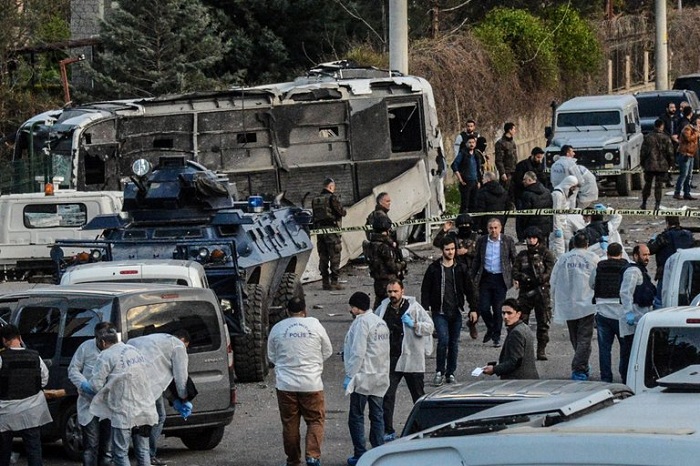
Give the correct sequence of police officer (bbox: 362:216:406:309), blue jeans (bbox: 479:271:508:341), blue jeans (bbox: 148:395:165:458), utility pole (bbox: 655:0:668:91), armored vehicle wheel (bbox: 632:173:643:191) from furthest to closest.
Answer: utility pole (bbox: 655:0:668:91) → armored vehicle wheel (bbox: 632:173:643:191) → police officer (bbox: 362:216:406:309) → blue jeans (bbox: 479:271:508:341) → blue jeans (bbox: 148:395:165:458)

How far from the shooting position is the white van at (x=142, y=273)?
1495cm

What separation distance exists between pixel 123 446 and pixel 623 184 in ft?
76.3

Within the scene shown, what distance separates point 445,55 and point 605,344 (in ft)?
70.3

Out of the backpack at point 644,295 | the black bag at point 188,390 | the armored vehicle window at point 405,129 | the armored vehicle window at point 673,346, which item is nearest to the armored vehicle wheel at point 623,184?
the armored vehicle window at point 405,129

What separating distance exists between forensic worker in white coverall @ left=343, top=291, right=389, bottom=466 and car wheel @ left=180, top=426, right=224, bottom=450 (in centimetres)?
156

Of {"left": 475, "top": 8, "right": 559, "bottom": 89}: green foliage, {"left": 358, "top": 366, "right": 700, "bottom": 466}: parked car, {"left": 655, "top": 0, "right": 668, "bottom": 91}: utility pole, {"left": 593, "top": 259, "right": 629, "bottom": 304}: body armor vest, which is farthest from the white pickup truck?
{"left": 655, "top": 0, "right": 668, "bottom": 91}: utility pole

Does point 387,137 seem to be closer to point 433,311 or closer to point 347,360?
point 433,311

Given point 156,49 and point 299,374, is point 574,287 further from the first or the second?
point 156,49

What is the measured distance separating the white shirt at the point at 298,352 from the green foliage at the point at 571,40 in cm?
3285

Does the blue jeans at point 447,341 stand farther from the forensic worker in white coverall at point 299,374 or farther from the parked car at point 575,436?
the parked car at point 575,436

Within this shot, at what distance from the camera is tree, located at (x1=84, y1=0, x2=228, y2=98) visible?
121 ft

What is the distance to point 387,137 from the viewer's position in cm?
2684

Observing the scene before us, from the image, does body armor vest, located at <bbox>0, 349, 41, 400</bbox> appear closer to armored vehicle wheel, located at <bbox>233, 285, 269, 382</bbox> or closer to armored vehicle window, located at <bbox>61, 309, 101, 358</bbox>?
armored vehicle window, located at <bbox>61, 309, 101, 358</bbox>

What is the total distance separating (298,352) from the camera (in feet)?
39.8
